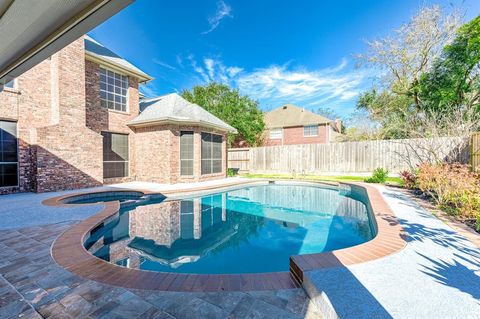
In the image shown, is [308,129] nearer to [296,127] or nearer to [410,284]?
[296,127]

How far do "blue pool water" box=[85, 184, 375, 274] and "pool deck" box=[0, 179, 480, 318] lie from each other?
1.36 meters

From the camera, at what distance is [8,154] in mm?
8602

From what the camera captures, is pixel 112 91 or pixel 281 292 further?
pixel 112 91

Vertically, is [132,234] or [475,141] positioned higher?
[475,141]

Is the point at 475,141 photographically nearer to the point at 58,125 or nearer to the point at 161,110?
the point at 161,110

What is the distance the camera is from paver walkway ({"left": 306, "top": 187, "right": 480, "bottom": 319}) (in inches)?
81.0

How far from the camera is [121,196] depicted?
9297mm

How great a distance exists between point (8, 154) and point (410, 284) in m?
12.8

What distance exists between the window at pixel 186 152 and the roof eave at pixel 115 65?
14.6 feet

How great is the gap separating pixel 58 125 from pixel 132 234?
7.27m

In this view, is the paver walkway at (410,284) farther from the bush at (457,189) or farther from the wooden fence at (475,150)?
the wooden fence at (475,150)

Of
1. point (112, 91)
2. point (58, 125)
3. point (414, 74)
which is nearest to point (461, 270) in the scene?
point (58, 125)

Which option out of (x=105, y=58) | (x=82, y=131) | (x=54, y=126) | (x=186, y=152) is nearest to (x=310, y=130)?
(x=186, y=152)

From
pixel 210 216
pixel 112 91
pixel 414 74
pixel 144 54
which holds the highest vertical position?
pixel 144 54
